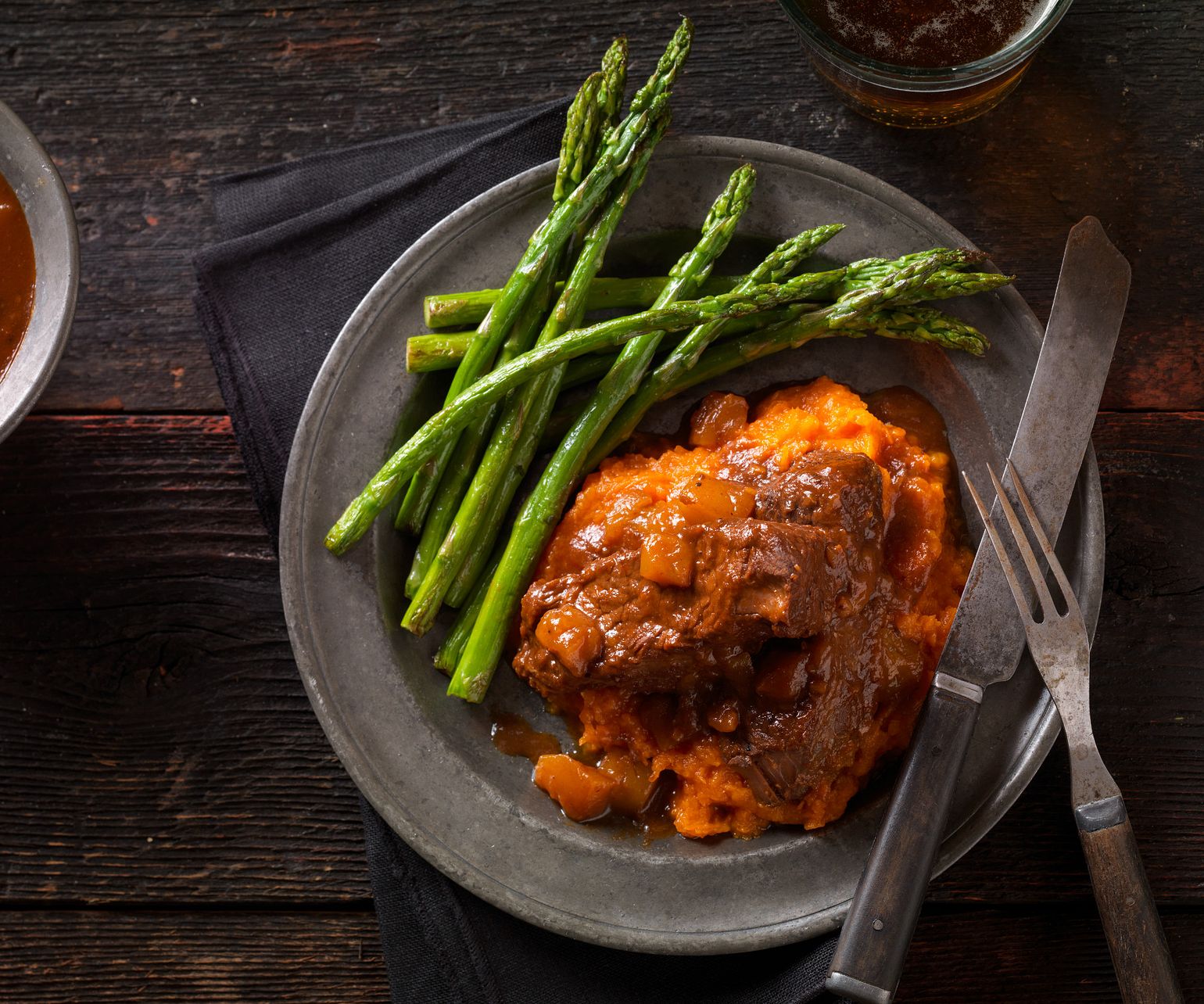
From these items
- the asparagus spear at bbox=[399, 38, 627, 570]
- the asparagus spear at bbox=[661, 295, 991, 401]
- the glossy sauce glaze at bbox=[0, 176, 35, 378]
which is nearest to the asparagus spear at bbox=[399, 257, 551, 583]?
the asparagus spear at bbox=[399, 38, 627, 570]

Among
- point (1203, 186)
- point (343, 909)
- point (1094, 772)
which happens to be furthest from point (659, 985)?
point (1203, 186)

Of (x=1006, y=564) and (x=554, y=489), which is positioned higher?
(x=554, y=489)

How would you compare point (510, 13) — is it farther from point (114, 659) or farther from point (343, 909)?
point (343, 909)

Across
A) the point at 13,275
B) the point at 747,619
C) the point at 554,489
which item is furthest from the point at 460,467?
the point at 13,275

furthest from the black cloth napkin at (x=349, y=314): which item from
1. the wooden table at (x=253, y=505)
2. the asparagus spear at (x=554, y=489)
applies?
the asparagus spear at (x=554, y=489)

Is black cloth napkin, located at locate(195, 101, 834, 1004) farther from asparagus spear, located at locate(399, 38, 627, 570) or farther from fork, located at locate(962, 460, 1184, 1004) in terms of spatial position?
fork, located at locate(962, 460, 1184, 1004)

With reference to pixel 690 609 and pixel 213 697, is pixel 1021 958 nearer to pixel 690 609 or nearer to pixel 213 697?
pixel 690 609

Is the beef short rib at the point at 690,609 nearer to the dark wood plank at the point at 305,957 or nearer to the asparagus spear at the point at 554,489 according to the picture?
the asparagus spear at the point at 554,489
